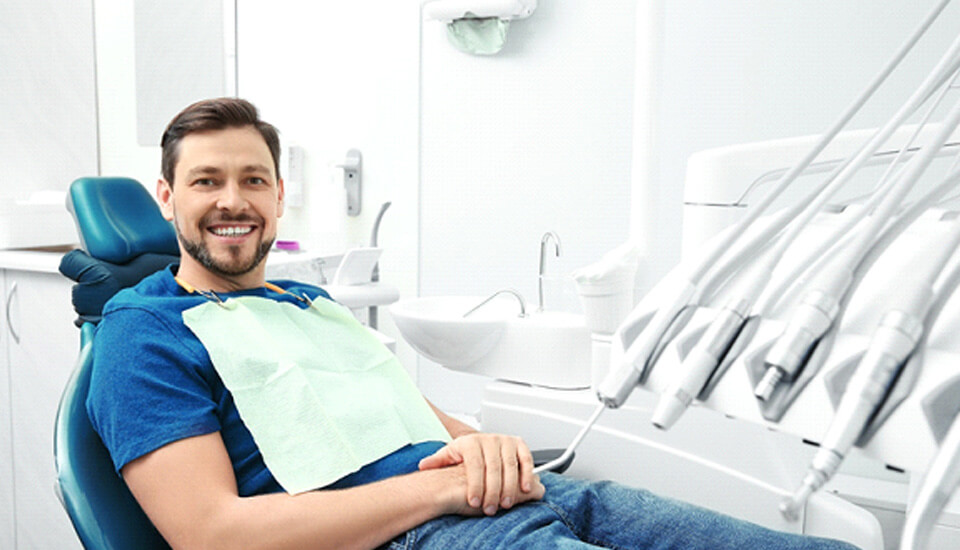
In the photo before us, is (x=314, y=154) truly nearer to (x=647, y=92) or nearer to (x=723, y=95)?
(x=723, y=95)

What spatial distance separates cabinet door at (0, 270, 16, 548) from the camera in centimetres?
201

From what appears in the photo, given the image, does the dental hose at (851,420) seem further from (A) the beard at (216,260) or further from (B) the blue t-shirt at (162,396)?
(A) the beard at (216,260)

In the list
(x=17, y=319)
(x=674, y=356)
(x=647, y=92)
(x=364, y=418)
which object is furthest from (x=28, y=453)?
(x=674, y=356)

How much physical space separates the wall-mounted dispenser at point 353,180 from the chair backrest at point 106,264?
3.95 feet

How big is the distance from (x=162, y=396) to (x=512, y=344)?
81cm

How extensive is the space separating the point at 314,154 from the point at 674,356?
8.69ft

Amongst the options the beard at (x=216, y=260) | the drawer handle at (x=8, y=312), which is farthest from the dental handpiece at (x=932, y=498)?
the drawer handle at (x=8, y=312)

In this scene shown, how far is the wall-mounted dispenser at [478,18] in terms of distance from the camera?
242cm

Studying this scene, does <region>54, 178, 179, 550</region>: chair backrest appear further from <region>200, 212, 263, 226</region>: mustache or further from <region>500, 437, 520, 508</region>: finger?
<region>500, 437, 520, 508</region>: finger

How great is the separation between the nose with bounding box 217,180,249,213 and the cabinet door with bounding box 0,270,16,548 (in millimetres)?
1196

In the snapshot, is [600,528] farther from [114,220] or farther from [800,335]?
[114,220]

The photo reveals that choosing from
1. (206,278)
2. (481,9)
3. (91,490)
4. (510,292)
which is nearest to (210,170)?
(206,278)

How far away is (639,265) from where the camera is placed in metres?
1.50

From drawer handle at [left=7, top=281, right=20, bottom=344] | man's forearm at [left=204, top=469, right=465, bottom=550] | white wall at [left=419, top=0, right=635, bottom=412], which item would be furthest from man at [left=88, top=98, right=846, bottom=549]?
white wall at [left=419, top=0, right=635, bottom=412]
